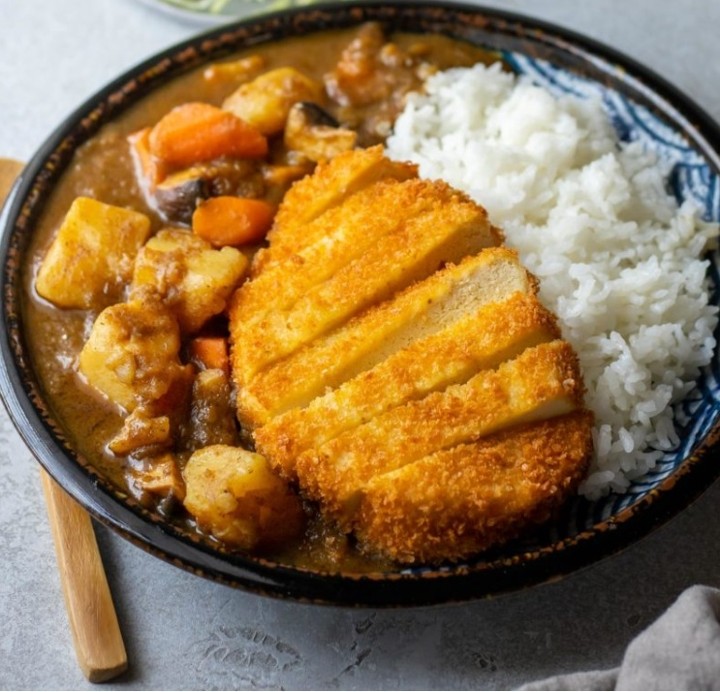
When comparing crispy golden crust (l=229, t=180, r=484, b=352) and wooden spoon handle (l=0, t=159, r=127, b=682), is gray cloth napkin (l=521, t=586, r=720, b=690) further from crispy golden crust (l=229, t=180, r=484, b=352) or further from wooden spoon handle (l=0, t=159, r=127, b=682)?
crispy golden crust (l=229, t=180, r=484, b=352)

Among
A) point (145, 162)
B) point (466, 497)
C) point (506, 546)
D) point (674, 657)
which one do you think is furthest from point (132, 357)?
point (674, 657)

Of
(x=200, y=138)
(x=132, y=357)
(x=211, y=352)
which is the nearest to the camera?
(x=132, y=357)

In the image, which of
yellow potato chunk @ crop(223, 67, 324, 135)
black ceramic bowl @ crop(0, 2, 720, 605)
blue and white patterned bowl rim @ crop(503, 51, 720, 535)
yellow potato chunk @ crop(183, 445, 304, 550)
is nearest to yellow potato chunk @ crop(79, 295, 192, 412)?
black ceramic bowl @ crop(0, 2, 720, 605)

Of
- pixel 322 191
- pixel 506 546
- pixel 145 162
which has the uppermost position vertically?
pixel 145 162

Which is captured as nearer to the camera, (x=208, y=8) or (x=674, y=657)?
(x=674, y=657)

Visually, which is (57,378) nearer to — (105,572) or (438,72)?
(105,572)

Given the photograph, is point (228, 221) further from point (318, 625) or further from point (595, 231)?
point (318, 625)
